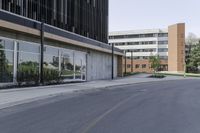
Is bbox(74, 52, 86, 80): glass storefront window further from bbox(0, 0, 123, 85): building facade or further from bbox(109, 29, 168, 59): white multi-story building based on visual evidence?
bbox(109, 29, 168, 59): white multi-story building

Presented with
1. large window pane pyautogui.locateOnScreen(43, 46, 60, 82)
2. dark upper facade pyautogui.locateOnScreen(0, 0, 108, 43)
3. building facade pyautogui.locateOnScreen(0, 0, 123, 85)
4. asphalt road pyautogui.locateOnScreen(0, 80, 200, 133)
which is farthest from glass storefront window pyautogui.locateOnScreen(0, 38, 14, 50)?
asphalt road pyautogui.locateOnScreen(0, 80, 200, 133)

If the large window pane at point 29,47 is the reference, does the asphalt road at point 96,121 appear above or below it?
below

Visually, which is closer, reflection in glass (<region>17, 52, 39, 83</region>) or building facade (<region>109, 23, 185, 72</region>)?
reflection in glass (<region>17, 52, 39, 83</region>)

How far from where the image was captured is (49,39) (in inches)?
1384

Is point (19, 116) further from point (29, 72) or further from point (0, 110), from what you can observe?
point (29, 72)

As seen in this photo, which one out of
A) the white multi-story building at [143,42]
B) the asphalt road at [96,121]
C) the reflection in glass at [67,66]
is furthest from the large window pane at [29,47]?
the white multi-story building at [143,42]

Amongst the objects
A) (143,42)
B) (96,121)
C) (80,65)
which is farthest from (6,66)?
(143,42)

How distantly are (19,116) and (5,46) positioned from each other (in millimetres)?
15206

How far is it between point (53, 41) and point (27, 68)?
652cm

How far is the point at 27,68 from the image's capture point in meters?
30.9

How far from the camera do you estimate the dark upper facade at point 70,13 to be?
3376cm

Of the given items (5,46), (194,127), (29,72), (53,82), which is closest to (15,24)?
(5,46)

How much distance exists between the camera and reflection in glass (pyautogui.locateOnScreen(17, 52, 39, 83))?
29.7 m

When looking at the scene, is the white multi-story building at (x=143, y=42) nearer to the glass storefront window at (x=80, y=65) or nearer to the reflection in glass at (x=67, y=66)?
the glass storefront window at (x=80, y=65)
